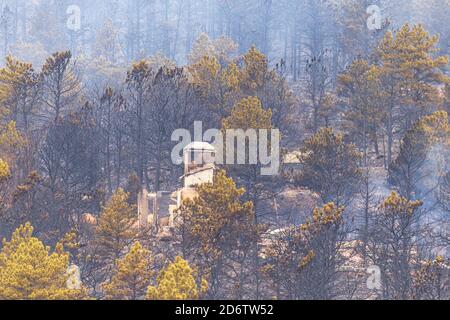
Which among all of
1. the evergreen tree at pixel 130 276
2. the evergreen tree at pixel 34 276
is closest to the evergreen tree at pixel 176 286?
the evergreen tree at pixel 130 276

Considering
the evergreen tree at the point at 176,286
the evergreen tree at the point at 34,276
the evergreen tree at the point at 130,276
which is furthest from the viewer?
the evergreen tree at the point at 130,276

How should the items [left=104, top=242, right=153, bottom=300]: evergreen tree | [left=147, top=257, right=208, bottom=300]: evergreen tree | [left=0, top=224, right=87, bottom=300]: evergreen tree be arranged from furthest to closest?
[left=104, top=242, right=153, bottom=300]: evergreen tree
[left=0, top=224, right=87, bottom=300]: evergreen tree
[left=147, top=257, right=208, bottom=300]: evergreen tree

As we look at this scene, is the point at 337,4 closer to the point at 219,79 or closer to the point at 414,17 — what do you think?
Answer: the point at 414,17

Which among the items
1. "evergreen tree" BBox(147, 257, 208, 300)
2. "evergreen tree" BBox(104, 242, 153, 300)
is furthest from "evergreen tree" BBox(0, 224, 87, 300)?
"evergreen tree" BBox(147, 257, 208, 300)

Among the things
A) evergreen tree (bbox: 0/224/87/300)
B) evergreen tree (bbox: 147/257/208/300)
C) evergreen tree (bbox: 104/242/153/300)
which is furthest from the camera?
evergreen tree (bbox: 104/242/153/300)

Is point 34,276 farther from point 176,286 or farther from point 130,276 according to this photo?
point 176,286

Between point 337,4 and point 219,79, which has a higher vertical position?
point 337,4

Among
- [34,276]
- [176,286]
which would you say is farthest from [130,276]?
[176,286]

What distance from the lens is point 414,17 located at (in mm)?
83312

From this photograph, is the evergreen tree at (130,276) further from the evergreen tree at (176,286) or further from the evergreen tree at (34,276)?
the evergreen tree at (176,286)

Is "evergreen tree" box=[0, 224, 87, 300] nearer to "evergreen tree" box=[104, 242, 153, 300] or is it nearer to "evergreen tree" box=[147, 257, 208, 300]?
"evergreen tree" box=[104, 242, 153, 300]

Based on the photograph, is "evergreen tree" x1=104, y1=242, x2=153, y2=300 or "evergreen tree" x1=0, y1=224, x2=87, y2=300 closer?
"evergreen tree" x1=0, y1=224, x2=87, y2=300

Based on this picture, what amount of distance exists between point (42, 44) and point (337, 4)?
37.8 meters
